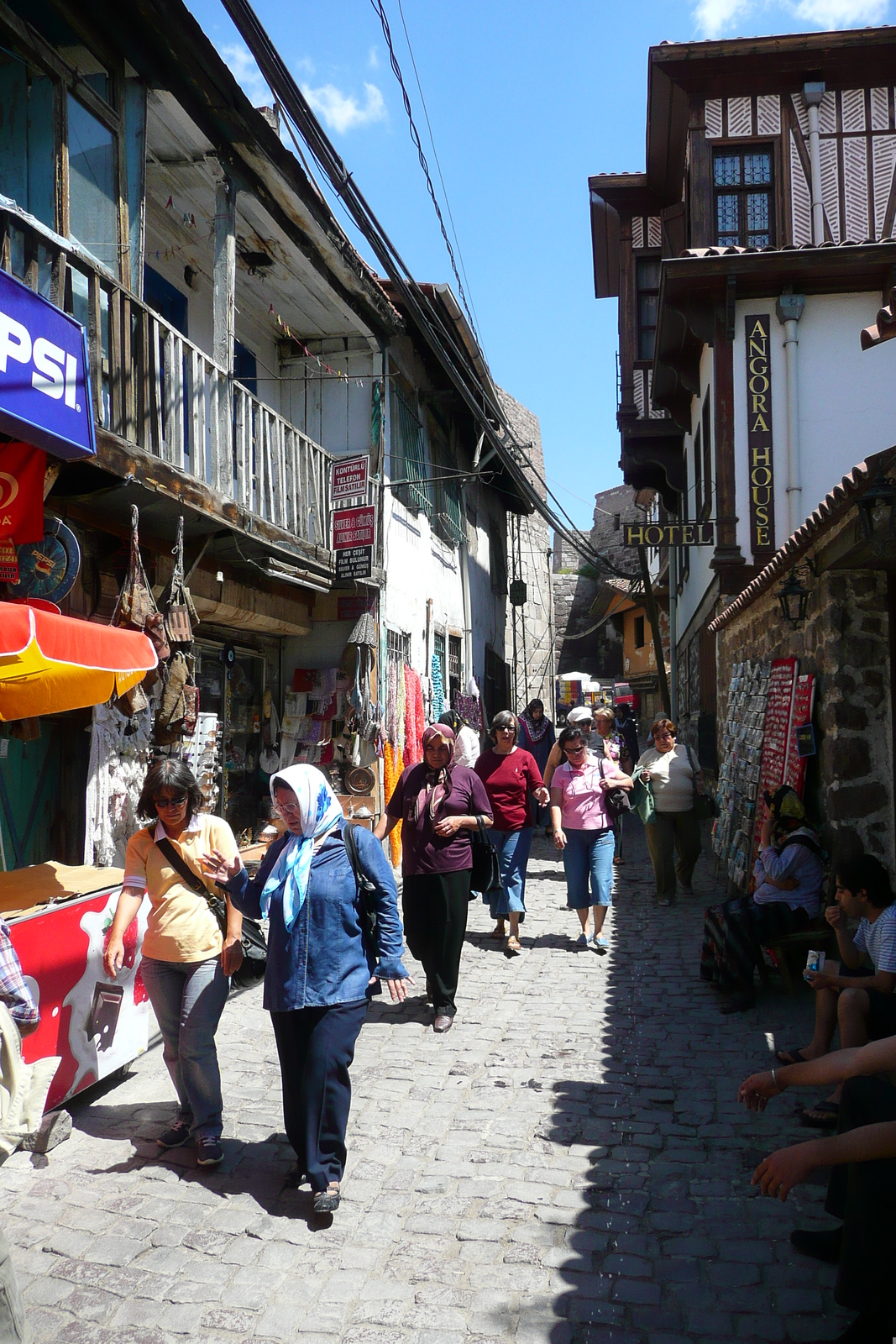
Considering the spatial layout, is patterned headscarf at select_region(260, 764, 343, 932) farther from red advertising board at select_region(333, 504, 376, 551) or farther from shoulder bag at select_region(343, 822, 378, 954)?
red advertising board at select_region(333, 504, 376, 551)

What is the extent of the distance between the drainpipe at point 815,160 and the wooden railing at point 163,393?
27.7 ft

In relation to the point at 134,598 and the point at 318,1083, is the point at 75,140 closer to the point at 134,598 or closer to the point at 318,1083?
the point at 134,598

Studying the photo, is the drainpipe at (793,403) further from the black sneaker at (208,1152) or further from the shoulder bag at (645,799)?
the black sneaker at (208,1152)

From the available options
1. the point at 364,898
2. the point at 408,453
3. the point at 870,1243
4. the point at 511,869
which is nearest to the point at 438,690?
the point at 408,453

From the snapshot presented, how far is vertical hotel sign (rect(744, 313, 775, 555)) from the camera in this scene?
11430 mm

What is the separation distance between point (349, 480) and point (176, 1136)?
23.8ft

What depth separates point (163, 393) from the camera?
22.9 feet

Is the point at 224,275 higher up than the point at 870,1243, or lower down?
higher up

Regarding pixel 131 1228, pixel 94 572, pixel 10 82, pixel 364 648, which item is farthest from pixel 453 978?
pixel 10 82

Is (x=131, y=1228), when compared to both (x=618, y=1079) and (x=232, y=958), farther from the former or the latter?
(x=618, y=1079)

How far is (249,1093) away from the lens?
4.85 m

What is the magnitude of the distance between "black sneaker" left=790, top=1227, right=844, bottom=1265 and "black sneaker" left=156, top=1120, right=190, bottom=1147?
2.50 metres

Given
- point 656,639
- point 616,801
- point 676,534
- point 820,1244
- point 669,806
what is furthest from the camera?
point 656,639

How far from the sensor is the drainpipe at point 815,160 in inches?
526
